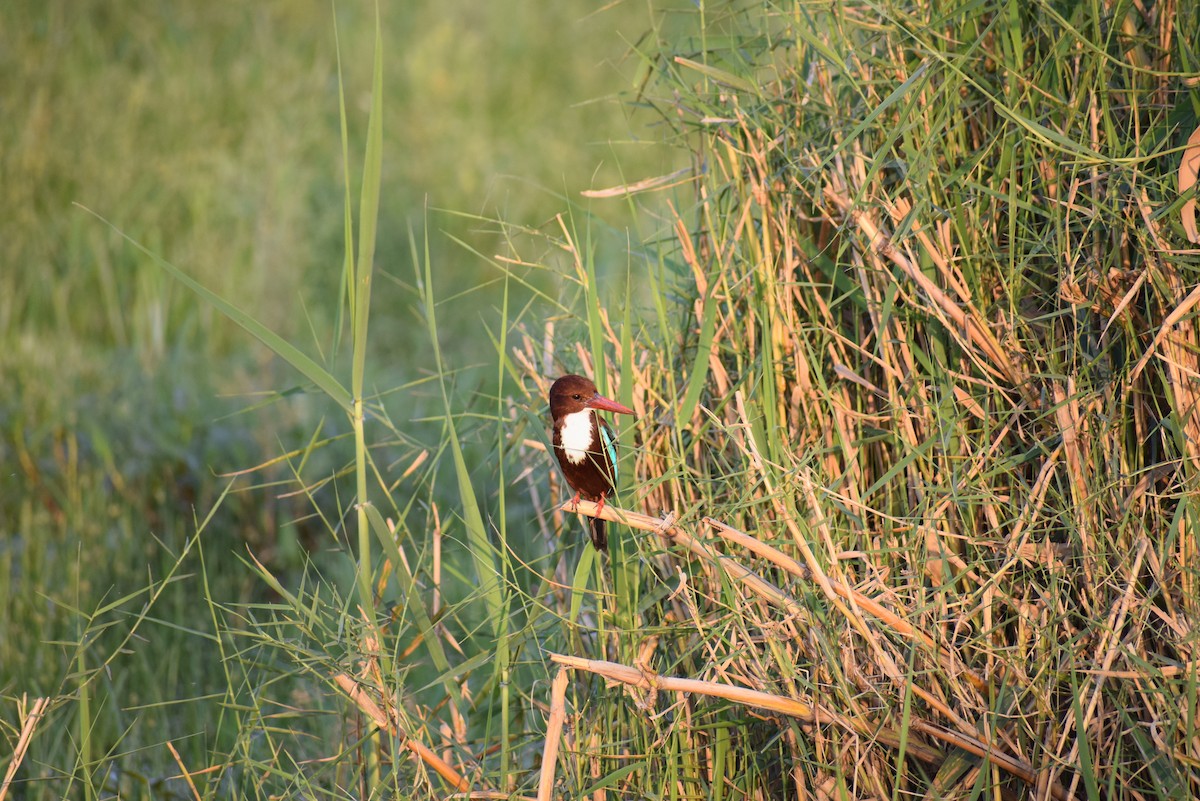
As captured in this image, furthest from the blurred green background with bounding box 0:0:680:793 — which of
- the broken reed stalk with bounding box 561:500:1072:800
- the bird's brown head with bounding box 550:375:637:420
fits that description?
the broken reed stalk with bounding box 561:500:1072:800

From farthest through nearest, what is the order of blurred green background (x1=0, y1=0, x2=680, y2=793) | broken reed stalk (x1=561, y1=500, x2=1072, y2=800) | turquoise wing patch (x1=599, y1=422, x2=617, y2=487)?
blurred green background (x1=0, y1=0, x2=680, y2=793) → turquoise wing patch (x1=599, y1=422, x2=617, y2=487) → broken reed stalk (x1=561, y1=500, x2=1072, y2=800)

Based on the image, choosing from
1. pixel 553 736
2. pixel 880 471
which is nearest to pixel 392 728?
pixel 553 736

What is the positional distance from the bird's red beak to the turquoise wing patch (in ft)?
0.29

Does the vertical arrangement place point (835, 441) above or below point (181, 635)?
above

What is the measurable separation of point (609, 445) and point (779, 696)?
0.64 meters

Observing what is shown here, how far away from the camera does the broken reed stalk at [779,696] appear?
6.26 ft

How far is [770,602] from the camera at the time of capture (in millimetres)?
2072

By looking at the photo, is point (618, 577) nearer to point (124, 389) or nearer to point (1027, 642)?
point (1027, 642)

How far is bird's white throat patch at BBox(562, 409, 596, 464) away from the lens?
2369mm

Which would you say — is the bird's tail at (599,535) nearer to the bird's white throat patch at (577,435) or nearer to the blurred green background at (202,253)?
the bird's white throat patch at (577,435)

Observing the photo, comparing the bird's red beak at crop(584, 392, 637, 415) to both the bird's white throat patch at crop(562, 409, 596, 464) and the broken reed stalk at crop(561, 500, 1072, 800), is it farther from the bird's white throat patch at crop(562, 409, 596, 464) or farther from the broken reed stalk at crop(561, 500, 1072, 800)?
the broken reed stalk at crop(561, 500, 1072, 800)

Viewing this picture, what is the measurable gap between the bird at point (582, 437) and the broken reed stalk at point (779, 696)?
1.06 ft

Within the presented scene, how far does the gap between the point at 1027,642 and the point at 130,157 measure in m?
Answer: 6.22

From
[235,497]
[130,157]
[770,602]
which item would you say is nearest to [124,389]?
[235,497]
